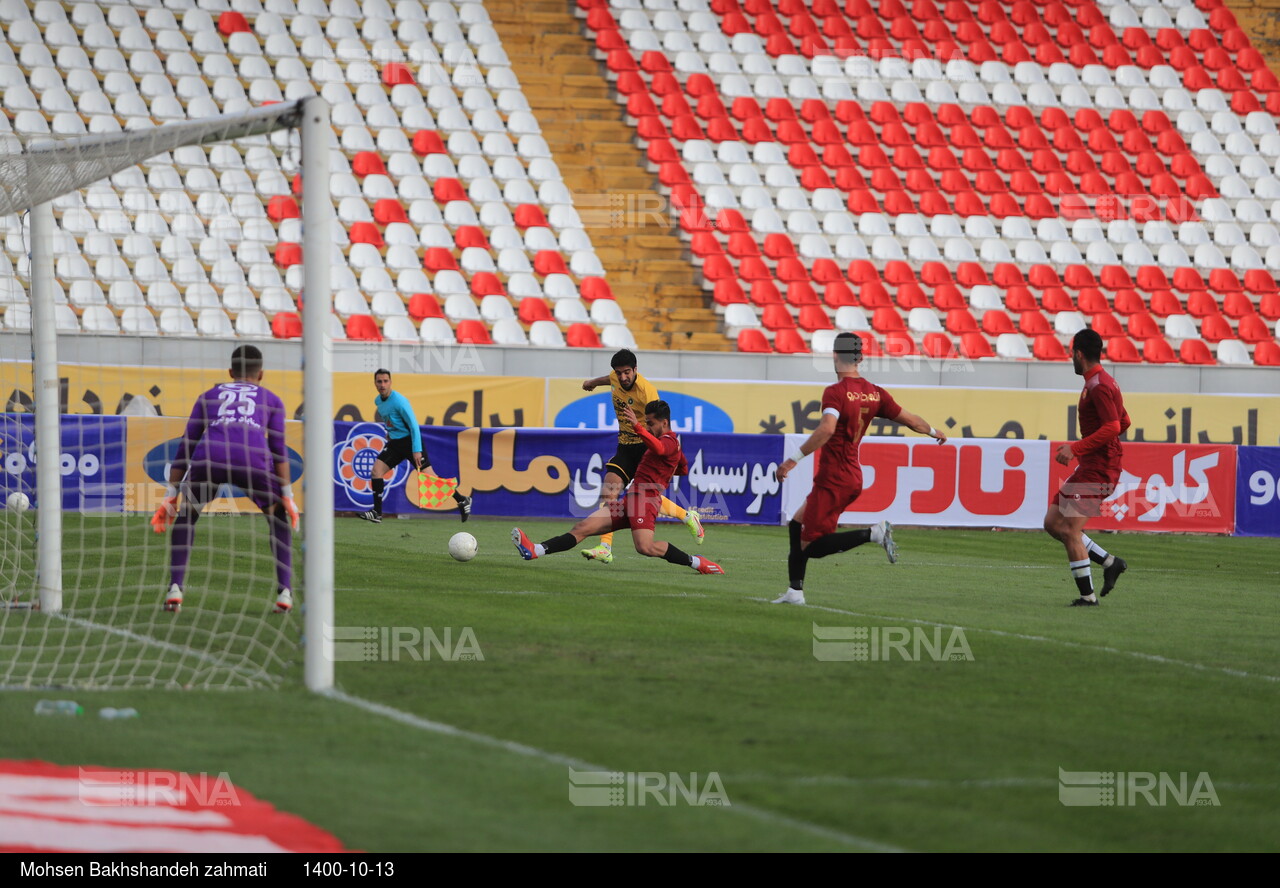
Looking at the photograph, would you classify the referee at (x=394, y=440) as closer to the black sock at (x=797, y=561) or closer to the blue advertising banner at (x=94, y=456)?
the blue advertising banner at (x=94, y=456)

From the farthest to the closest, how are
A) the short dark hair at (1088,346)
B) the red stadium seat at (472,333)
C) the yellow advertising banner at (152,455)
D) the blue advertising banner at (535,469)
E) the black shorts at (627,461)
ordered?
the red stadium seat at (472,333) < the blue advertising banner at (535,469) < the yellow advertising banner at (152,455) < the black shorts at (627,461) < the short dark hair at (1088,346)

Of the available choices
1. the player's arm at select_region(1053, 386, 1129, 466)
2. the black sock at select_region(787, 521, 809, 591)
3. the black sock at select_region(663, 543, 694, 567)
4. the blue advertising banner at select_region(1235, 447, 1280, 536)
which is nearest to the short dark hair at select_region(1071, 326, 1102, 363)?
the player's arm at select_region(1053, 386, 1129, 466)

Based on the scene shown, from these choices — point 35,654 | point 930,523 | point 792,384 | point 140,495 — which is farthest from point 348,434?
point 35,654

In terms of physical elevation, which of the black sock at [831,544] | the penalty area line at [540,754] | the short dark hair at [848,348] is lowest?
the penalty area line at [540,754]

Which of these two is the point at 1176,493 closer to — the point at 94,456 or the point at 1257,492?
the point at 1257,492

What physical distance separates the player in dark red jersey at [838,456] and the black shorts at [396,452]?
8188 millimetres

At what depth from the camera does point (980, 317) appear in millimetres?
24797

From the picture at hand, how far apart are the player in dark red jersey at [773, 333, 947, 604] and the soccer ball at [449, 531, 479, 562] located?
3.30 m

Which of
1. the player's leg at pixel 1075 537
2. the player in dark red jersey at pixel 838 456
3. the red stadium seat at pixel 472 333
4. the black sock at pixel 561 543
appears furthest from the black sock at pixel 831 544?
the red stadium seat at pixel 472 333

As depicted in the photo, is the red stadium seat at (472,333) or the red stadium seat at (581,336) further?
the red stadium seat at (581,336)

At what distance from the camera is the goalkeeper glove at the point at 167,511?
9508 millimetres

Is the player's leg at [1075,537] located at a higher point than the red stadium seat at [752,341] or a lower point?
lower

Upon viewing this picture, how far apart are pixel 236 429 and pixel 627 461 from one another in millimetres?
4696
